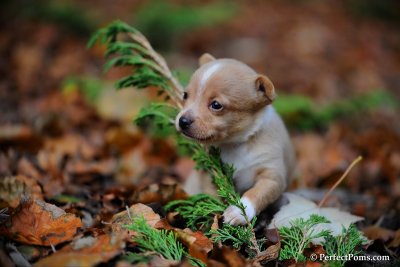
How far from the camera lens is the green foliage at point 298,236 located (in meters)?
2.92

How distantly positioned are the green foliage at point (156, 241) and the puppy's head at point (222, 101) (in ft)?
2.82

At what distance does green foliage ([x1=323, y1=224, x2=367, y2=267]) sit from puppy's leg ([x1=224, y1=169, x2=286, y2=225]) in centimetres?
50

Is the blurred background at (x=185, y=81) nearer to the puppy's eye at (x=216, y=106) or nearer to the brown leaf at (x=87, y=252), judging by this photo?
the puppy's eye at (x=216, y=106)

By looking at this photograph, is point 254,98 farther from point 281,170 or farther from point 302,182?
point 302,182

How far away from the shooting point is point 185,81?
668 centimetres

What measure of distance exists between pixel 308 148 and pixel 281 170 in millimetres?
3052

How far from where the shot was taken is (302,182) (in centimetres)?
511

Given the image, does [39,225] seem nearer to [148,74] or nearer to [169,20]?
[148,74]

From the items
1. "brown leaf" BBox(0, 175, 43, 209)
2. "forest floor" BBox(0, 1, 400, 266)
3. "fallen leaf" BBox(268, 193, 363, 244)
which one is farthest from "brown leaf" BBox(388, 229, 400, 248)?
"brown leaf" BBox(0, 175, 43, 209)

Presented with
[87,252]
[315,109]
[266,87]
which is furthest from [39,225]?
[315,109]

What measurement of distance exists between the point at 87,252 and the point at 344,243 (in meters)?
1.65

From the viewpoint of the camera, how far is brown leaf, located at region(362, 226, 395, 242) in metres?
3.58

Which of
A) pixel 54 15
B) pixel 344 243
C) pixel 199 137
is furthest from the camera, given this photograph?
pixel 54 15

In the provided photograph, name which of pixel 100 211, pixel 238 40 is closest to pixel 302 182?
pixel 100 211
